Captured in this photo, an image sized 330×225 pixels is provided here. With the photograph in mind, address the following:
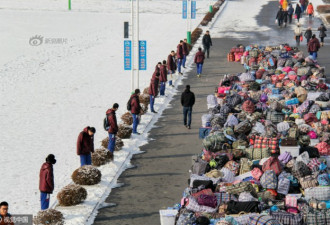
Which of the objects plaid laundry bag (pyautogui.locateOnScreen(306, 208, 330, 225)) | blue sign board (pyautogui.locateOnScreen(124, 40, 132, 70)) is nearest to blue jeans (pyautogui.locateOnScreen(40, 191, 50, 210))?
plaid laundry bag (pyautogui.locateOnScreen(306, 208, 330, 225))

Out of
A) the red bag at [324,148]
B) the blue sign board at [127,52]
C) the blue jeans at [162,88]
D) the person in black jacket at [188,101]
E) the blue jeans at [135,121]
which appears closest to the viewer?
the red bag at [324,148]

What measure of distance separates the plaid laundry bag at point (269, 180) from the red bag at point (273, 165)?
1.47 ft

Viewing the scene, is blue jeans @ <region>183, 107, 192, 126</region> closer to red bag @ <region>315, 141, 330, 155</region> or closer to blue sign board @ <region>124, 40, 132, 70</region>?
blue sign board @ <region>124, 40, 132, 70</region>

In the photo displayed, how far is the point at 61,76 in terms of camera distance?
3562 centimetres

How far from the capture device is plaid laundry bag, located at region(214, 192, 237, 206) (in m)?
15.0

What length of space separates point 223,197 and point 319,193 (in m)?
2.30

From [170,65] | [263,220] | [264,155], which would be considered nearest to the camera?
[263,220]

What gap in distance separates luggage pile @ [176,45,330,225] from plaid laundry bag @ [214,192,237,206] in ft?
0.04

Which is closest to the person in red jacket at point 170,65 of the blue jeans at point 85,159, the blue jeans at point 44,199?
the blue jeans at point 85,159

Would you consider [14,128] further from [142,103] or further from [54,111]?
[142,103]

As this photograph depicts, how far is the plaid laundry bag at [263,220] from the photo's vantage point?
13.2 metres

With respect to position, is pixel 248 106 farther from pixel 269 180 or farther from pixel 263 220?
pixel 263 220

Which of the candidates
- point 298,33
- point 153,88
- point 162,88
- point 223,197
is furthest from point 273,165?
point 298,33

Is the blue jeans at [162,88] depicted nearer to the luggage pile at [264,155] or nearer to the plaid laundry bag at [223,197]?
the luggage pile at [264,155]
